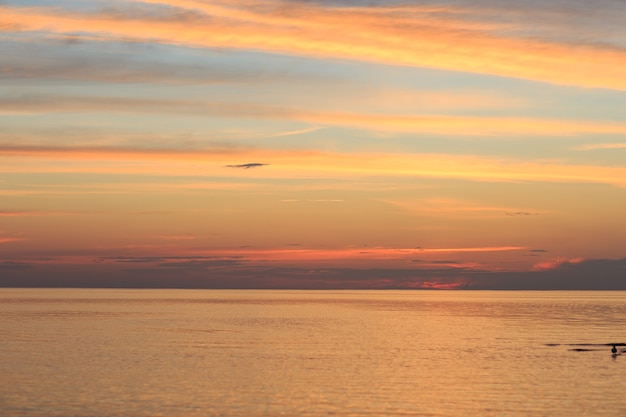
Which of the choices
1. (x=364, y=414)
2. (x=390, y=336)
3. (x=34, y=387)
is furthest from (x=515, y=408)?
(x=390, y=336)

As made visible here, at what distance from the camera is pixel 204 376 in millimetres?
85438

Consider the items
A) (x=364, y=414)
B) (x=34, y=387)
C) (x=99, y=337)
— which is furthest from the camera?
(x=99, y=337)

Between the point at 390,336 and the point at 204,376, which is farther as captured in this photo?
the point at 390,336

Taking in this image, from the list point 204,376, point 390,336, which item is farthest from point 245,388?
point 390,336

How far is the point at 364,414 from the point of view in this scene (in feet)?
214

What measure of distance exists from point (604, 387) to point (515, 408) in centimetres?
1656

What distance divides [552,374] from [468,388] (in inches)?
593

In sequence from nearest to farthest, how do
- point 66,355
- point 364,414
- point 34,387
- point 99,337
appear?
1. point 364,414
2. point 34,387
3. point 66,355
4. point 99,337

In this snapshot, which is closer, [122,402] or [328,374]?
[122,402]

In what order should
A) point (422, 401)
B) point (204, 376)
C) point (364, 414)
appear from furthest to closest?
point (204, 376) → point (422, 401) → point (364, 414)

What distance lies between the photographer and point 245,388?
78.0 m

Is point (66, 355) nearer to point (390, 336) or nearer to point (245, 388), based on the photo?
point (245, 388)

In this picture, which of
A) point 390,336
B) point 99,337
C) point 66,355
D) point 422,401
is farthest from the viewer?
point 390,336

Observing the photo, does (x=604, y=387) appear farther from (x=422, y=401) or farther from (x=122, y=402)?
(x=122, y=402)
